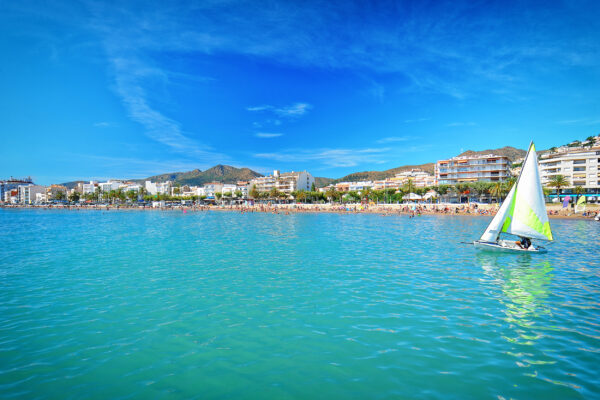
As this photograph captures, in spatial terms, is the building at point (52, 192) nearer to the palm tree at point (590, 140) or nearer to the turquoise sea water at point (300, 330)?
the turquoise sea water at point (300, 330)

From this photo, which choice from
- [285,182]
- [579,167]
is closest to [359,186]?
[285,182]

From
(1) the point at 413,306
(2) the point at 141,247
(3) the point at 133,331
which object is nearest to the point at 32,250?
(2) the point at 141,247

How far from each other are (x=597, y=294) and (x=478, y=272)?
4551 mm

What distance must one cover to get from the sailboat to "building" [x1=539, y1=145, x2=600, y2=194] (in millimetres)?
78014

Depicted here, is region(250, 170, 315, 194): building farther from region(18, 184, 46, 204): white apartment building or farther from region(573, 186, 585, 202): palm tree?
region(18, 184, 46, 204): white apartment building

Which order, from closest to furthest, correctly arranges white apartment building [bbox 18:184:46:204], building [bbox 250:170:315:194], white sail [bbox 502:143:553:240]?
white sail [bbox 502:143:553:240] → building [bbox 250:170:315:194] → white apartment building [bbox 18:184:46:204]

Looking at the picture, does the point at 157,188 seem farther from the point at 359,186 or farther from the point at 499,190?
the point at 499,190

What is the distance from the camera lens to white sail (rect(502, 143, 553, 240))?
1838cm

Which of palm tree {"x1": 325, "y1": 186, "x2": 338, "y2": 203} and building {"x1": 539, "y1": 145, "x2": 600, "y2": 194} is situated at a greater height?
building {"x1": 539, "y1": 145, "x2": 600, "y2": 194}

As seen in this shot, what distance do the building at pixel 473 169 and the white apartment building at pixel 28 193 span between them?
Answer: 21302 cm

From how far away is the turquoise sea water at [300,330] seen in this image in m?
6.34

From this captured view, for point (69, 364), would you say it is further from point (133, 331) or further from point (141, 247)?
point (141, 247)

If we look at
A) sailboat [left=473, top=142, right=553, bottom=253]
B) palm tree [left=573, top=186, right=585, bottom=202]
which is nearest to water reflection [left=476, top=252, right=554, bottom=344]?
sailboat [left=473, top=142, right=553, bottom=253]

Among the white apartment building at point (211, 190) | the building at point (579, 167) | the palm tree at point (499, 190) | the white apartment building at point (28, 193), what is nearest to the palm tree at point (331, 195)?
the palm tree at point (499, 190)
